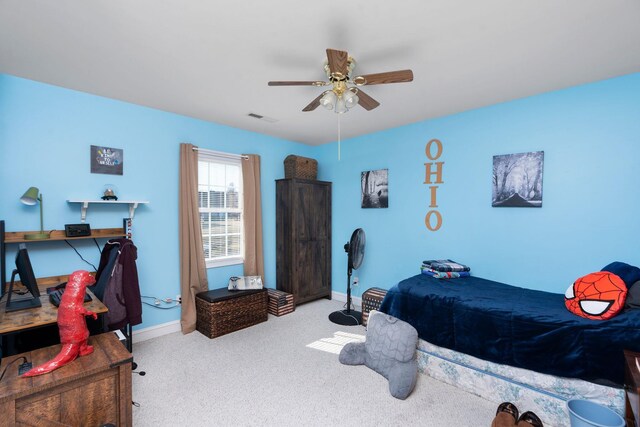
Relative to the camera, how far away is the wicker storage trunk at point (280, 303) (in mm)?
3760

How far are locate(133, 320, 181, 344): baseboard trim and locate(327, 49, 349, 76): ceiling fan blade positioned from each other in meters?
3.20

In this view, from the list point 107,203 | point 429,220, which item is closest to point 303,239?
point 429,220

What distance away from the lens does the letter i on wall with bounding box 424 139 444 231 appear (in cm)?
342

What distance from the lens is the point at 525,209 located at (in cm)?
281

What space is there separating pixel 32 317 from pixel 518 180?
4029 millimetres

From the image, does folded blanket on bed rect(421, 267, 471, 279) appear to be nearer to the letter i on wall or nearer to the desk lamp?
the letter i on wall

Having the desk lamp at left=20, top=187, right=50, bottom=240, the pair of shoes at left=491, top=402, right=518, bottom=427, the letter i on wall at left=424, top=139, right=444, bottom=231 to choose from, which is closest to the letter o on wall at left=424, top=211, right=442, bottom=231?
the letter i on wall at left=424, top=139, right=444, bottom=231

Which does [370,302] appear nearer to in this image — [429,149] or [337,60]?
[429,149]

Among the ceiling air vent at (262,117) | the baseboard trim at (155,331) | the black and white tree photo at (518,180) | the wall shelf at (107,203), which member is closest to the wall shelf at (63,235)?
the wall shelf at (107,203)

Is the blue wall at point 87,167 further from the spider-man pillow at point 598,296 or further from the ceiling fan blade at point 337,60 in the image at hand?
the spider-man pillow at point 598,296

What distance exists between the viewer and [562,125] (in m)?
2.62

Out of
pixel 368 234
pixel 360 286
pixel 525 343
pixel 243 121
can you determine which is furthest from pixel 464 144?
pixel 243 121

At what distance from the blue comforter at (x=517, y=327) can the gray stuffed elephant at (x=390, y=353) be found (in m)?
0.21

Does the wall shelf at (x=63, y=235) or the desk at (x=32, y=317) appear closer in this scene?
the desk at (x=32, y=317)
